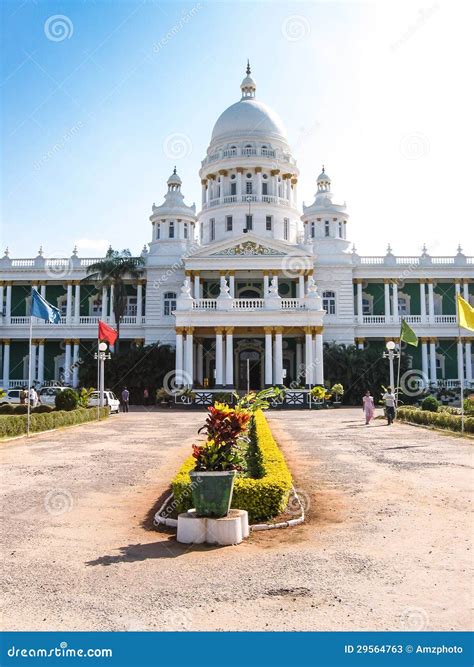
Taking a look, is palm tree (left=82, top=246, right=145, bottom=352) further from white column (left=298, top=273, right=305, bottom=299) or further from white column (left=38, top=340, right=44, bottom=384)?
white column (left=298, top=273, right=305, bottom=299)

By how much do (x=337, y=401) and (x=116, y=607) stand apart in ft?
120

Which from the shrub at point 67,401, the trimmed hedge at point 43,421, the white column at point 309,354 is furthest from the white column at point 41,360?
the trimmed hedge at point 43,421

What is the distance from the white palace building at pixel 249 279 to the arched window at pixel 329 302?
8 centimetres

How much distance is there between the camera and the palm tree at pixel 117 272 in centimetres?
4709

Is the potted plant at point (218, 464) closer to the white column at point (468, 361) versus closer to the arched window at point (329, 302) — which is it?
the arched window at point (329, 302)

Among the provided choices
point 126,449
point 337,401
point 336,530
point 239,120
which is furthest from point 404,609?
point 239,120

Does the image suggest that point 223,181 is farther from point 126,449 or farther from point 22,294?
point 126,449

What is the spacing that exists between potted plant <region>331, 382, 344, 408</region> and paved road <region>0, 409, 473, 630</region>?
80.7ft

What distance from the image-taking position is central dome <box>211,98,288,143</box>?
56.2m

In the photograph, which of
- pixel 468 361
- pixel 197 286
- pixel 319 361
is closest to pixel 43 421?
pixel 319 361

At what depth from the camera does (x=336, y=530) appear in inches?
327

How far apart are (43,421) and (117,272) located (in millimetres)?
25725

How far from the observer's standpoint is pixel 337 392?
1539 inches

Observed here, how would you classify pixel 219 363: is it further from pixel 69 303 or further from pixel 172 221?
pixel 172 221
